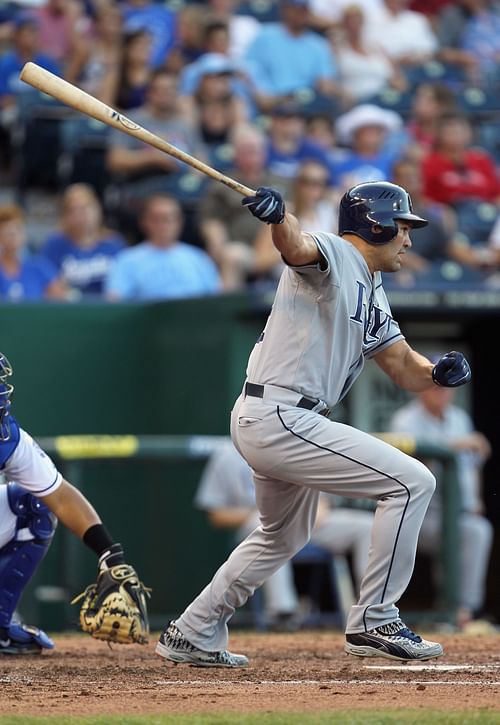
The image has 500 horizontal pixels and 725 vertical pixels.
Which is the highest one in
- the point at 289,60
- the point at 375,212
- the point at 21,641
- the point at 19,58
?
the point at 289,60

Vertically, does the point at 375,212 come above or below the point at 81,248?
above

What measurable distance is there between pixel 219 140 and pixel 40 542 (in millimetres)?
5885

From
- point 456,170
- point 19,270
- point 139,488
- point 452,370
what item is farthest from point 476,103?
point 452,370

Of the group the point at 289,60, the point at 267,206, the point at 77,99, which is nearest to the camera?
the point at 267,206

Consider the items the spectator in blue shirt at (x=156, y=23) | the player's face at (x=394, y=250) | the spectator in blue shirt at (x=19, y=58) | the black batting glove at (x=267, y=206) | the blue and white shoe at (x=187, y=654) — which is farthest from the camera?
the spectator in blue shirt at (x=156, y=23)

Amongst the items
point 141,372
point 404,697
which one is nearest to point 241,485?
point 141,372

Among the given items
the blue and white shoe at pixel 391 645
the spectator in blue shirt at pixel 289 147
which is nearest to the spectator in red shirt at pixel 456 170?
the spectator in blue shirt at pixel 289 147

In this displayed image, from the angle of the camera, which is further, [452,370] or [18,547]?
[18,547]

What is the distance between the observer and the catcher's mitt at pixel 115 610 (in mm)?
4547

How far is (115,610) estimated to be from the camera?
455 cm

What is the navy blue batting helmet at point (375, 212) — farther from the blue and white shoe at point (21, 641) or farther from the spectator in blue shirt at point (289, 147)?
the spectator in blue shirt at point (289, 147)

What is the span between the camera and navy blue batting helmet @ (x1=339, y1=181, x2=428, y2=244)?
454cm

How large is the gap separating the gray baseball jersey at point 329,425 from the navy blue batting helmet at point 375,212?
95 millimetres

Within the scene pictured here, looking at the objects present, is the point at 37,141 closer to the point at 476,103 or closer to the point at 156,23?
the point at 156,23
